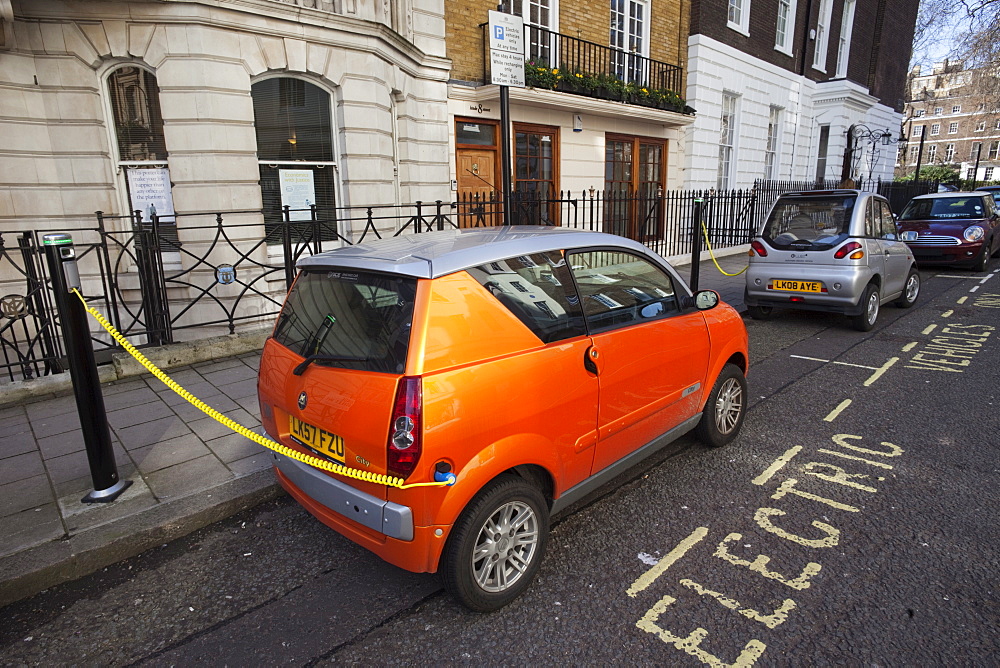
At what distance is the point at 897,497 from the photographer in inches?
141

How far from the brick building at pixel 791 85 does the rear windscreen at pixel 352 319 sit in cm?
1573

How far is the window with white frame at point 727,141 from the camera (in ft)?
59.0

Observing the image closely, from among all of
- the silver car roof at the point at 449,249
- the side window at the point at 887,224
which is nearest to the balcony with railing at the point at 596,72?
the side window at the point at 887,224

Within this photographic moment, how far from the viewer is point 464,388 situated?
2455 mm

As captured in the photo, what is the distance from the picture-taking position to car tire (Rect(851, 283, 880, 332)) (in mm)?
7531

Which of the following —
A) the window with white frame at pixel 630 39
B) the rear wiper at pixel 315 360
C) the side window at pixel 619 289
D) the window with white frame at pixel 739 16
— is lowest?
the rear wiper at pixel 315 360

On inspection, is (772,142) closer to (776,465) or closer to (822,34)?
(822,34)

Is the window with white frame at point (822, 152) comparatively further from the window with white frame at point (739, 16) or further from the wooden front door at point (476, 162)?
the wooden front door at point (476, 162)

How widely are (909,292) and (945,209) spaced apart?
17.5ft

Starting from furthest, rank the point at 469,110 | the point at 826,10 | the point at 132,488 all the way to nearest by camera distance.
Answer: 1. the point at 826,10
2. the point at 469,110
3. the point at 132,488

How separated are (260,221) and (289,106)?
1.80 metres

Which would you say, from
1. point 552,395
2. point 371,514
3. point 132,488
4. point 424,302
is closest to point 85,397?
point 132,488

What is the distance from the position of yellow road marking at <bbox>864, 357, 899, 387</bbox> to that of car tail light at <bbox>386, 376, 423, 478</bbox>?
5.20 meters

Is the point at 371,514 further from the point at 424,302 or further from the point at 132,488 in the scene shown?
the point at 132,488
